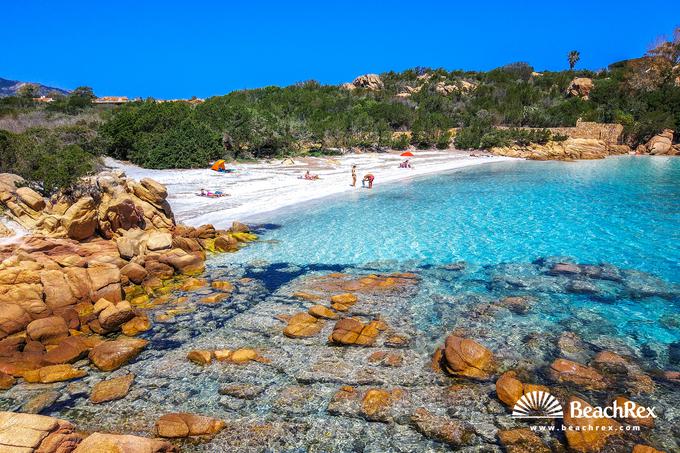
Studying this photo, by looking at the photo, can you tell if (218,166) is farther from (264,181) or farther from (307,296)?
(307,296)

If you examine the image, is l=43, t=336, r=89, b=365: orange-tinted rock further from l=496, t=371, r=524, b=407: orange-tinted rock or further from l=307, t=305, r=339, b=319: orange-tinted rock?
l=496, t=371, r=524, b=407: orange-tinted rock

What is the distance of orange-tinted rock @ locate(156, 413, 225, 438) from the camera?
603 cm

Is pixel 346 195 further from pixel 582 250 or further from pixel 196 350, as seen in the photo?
pixel 196 350

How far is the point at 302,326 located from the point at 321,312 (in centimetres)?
72

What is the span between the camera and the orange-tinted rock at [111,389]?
273 inches

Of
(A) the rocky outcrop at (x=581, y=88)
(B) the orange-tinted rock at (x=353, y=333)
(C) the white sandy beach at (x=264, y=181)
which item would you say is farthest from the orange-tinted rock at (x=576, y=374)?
(A) the rocky outcrop at (x=581, y=88)

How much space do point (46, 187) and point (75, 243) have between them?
13.2 ft

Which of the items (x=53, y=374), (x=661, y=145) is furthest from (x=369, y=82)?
(x=53, y=374)

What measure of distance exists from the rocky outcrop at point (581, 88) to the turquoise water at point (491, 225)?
40.4 meters

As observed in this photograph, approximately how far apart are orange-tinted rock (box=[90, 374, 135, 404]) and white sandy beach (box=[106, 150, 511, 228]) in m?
10.5

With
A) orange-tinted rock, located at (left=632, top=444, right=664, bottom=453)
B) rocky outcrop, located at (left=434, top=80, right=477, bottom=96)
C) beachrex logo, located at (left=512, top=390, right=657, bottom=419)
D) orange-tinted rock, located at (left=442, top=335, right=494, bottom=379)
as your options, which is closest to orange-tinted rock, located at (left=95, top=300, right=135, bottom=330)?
orange-tinted rock, located at (left=442, top=335, right=494, bottom=379)

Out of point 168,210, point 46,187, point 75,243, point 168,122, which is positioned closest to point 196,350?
point 75,243

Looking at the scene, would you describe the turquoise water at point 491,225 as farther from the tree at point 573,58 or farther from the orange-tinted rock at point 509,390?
the tree at point 573,58

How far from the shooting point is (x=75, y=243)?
42.0 feet
